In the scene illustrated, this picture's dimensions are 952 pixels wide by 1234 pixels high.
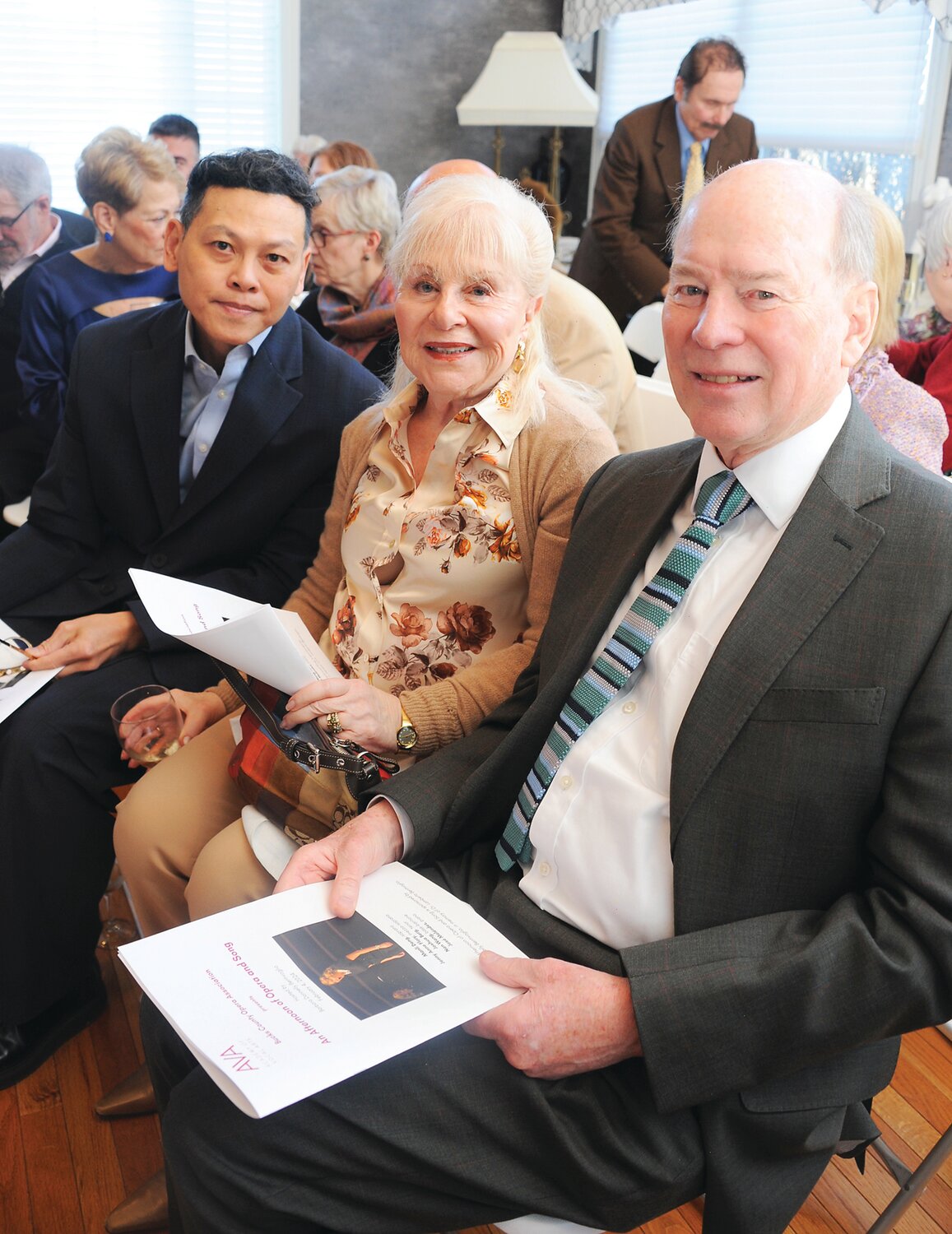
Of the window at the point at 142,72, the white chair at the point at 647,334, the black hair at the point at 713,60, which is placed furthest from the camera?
the window at the point at 142,72

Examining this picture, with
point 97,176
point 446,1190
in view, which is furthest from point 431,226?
point 97,176

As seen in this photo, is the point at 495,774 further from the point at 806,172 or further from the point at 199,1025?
the point at 806,172

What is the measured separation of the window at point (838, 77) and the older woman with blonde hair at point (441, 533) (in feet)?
12.7

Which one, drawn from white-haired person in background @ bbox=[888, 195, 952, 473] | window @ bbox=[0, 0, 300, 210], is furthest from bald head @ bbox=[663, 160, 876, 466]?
window @ bbox=[0, 0, 300, 210]

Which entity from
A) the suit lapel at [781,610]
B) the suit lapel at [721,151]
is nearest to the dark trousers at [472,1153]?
the suit lapel at [781,610]

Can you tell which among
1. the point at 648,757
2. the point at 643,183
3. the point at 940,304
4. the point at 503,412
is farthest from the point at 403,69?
the point at 648,757

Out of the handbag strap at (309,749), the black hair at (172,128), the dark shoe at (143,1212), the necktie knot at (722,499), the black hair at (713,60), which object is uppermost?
the black hair at (713,60)

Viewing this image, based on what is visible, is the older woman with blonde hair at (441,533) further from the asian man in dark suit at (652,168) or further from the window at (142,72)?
the window at (142,72)

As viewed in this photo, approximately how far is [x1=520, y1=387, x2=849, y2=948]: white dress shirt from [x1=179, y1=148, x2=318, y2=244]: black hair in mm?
1081

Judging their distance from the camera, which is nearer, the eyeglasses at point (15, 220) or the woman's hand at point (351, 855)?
the woman's hand at point (351, 855)

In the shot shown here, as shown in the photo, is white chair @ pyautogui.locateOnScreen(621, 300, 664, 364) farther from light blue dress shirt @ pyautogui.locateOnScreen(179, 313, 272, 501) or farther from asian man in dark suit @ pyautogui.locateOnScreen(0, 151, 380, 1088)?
light blue dress shirt @ pyautogui.locateOnScreen(179, 313, 272, 501)

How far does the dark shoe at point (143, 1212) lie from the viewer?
156cm

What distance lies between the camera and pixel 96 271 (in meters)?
3.20

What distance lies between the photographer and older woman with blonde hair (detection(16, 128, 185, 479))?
3.11m
